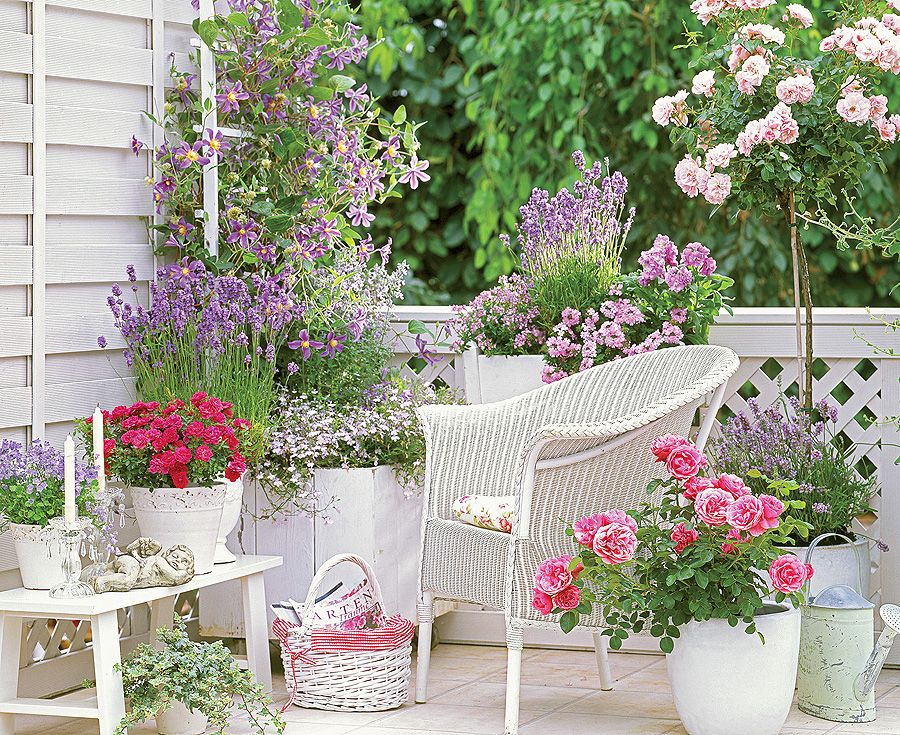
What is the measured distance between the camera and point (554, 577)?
316 cm

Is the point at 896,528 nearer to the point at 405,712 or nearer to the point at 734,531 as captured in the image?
the point at 734,531

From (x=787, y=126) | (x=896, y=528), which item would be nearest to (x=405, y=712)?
(x=896, y=528)

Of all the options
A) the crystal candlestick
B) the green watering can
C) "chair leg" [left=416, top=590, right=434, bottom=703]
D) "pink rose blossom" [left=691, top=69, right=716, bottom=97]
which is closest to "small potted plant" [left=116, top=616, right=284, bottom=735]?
the crystal candlestick

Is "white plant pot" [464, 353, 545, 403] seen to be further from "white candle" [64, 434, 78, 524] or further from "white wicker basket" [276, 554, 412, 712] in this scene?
"white candle" [64, 434, 78, 524]

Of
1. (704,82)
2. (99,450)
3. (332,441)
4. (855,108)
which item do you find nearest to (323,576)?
(332,441)

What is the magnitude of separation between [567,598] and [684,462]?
386 mm

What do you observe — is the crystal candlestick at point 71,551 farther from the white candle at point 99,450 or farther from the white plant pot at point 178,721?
the white plant pot at point 178,721

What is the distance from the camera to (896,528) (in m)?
3.93

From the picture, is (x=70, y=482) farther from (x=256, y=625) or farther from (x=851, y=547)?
(x=851, y=547)

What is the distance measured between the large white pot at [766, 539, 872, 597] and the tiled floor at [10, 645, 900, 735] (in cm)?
31

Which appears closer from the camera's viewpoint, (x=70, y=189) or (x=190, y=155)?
(x=70, y=189)

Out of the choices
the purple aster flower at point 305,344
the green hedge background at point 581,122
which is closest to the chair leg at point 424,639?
the purple aster flower at point 305,344

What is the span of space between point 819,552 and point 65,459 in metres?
1.80

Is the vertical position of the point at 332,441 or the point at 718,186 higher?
the point at 718,186
